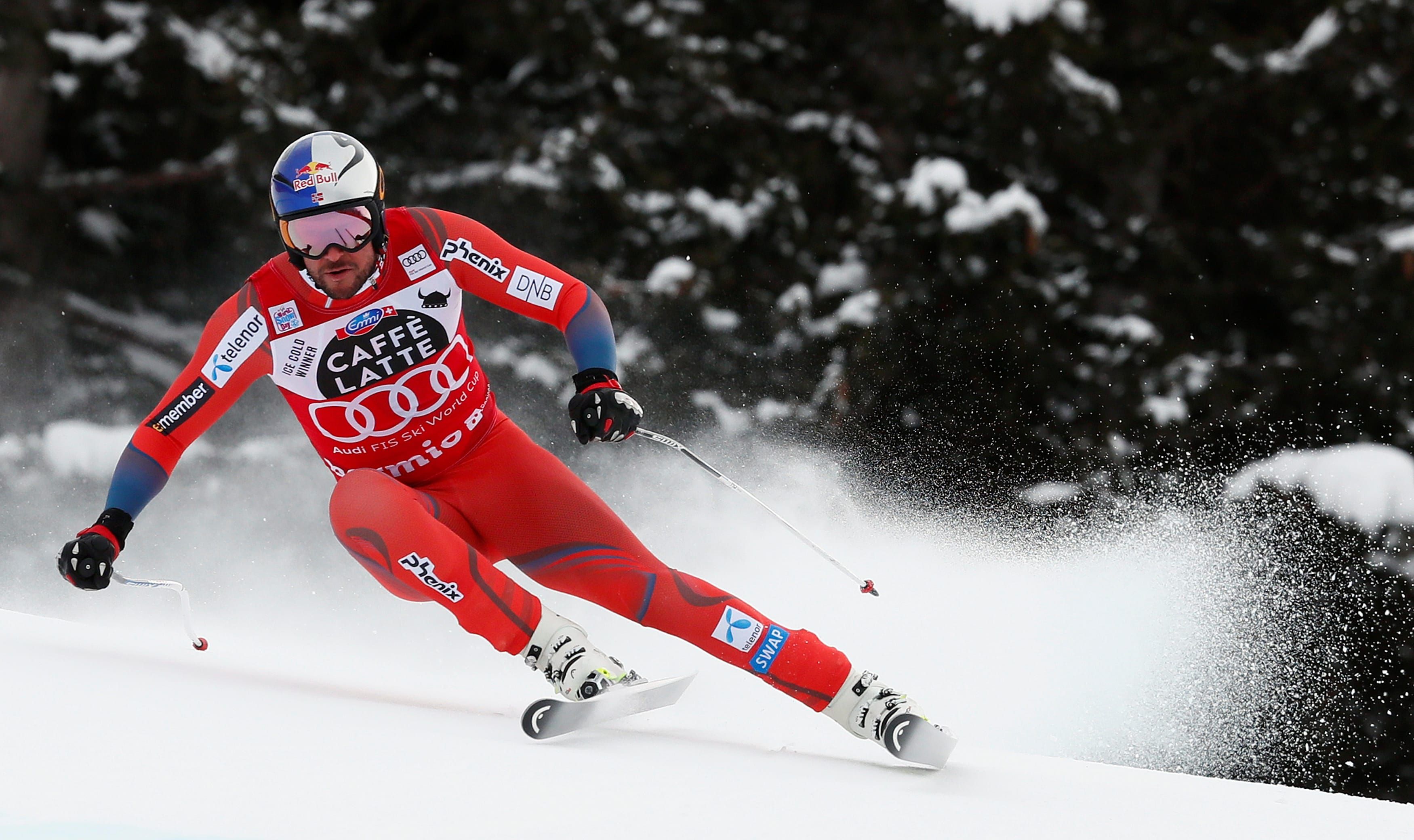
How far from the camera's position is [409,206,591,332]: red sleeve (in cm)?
342

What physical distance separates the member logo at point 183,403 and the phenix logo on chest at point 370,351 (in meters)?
0.30

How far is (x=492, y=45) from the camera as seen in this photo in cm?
984

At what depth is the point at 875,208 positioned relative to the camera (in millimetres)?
8555

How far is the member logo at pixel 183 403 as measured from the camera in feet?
10.9

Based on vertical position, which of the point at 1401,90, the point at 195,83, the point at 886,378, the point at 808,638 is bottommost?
the point at 195,83

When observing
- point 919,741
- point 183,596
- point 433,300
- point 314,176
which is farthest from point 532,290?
point 919,741

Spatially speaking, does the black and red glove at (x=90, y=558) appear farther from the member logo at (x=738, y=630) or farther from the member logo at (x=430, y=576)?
the member logo at (x=738, y=630)

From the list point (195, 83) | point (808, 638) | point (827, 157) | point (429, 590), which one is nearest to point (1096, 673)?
point (808, 638)

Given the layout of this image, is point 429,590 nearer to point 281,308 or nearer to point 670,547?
point 281,308

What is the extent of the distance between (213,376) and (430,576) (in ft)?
2.79

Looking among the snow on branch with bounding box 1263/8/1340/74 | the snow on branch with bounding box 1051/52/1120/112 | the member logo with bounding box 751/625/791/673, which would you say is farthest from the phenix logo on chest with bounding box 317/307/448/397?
the snow on branch with bounding box 1263/8/1340/74

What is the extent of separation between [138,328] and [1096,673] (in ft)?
28.9

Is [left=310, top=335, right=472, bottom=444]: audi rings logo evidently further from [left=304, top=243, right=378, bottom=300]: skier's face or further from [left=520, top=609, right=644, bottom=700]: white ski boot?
[left=520, top=609, right=644, bottom=700]: white ski boot

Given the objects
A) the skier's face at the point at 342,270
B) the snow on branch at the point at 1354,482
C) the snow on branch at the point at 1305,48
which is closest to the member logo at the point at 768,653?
the skier's face at the point at 342,270
